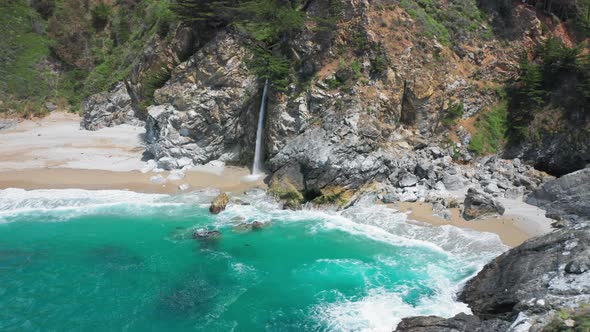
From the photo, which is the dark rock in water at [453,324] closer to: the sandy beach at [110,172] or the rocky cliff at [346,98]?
the sandy beach at [110,172]

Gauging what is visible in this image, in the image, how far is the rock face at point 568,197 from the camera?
20.9m

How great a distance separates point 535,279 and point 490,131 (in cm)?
1741

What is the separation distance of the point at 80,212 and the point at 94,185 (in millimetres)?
4080

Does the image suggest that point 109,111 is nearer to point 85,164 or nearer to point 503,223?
point 85,164

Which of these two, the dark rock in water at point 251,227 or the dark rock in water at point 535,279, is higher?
the dark rock in water at point 535,279

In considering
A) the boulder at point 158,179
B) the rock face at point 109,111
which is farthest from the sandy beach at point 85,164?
the rock face at point 109,111

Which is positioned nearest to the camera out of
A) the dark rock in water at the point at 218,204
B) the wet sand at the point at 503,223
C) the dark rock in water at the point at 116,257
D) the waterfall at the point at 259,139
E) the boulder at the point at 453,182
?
the dark rock in water at the point at 116,257

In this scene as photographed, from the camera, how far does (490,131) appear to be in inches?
1151

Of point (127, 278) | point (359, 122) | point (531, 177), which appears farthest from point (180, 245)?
point (531, 177)

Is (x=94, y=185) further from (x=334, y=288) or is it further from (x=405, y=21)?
(x=405, y=21)

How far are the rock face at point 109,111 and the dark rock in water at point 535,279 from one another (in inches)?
1385

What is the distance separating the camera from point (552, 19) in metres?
33.0

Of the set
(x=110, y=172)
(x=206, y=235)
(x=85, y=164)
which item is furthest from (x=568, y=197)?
(x=85, y=164)

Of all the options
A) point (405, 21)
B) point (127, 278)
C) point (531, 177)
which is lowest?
point (127, 278)
